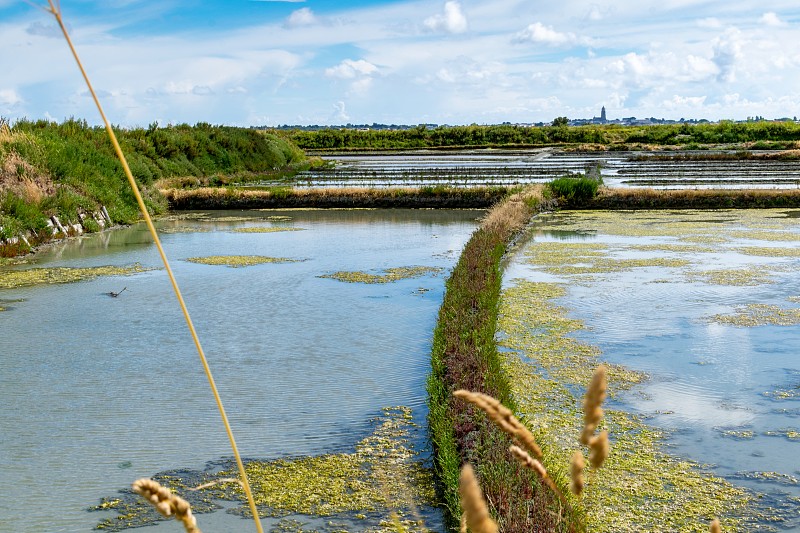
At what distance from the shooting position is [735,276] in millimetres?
9367

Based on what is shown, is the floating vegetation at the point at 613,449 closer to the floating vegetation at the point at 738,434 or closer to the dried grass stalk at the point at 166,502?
the floating vegetation at the point at 738,434

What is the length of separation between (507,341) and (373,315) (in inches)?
62.4

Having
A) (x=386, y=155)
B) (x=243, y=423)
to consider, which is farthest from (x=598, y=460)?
(x=386, y=155)

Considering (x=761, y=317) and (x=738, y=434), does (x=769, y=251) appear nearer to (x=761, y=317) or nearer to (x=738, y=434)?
(x=761, y=317)

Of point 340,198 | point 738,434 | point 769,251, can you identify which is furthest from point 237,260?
point 738,434

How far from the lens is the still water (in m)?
4.27

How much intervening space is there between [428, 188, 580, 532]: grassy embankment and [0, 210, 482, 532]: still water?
36 centimetres

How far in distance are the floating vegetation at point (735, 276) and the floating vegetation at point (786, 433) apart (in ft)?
15.0

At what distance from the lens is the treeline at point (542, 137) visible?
46.3 meters

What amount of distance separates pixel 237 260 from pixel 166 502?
1078cm

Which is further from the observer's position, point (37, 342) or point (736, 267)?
point (736, 267)

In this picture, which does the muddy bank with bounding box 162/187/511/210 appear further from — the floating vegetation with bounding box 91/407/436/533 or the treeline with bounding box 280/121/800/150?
the treeline with bounding box 280/121/800/150

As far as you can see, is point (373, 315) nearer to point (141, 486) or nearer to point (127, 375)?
point (127, 375)

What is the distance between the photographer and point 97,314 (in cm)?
800
